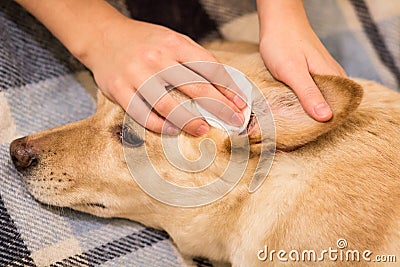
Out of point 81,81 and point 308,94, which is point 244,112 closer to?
point 308,94

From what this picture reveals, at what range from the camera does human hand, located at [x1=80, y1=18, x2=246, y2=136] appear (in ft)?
4.95

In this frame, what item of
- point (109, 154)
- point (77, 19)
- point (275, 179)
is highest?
point (77, 19)

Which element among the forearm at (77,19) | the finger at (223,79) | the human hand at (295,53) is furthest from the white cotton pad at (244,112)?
the forearm at (77,19)

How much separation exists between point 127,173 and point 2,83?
0.50 metres

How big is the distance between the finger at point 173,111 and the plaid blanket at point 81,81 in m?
0.43

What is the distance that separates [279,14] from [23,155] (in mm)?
837

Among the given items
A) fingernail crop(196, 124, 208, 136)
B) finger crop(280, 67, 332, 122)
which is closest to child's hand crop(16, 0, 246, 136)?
fingernail crop(196, 124, 208, 136)

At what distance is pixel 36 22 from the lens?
78.6 inches

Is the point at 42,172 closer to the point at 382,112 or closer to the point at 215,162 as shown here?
the point at 215,162

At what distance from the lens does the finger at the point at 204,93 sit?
4.90 feet

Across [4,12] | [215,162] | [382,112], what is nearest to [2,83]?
[4,12]

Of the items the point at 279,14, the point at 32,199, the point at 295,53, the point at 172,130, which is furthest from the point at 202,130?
the point at 32,199

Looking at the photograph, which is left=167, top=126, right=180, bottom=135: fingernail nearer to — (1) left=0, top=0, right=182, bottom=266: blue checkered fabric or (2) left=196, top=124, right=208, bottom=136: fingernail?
(2) left=196, top=124, right=208, bottom=136: fingernail

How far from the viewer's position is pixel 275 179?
1521mm
